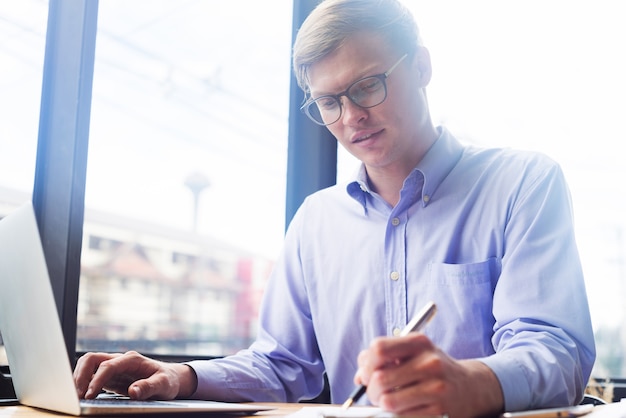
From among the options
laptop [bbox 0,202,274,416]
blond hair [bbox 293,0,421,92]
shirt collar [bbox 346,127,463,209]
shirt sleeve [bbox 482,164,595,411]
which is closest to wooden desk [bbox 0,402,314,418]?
laptop [bbox 0,202,274,416]

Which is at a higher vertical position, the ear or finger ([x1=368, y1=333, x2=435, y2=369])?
the ear

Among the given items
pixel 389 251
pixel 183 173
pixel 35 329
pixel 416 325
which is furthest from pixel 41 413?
pixel 183 173

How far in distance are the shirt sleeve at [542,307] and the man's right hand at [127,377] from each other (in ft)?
1.84

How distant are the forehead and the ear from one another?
0.31ft

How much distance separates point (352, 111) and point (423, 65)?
0.24 meters

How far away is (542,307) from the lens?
3.49 ft

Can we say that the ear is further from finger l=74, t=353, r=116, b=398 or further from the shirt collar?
finger l=74, t=353, r=116, b=398

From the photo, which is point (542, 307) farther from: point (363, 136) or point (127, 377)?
point (127, 377)

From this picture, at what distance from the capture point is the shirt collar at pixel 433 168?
4.76 ft

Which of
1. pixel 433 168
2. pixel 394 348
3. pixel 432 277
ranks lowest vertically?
pixel 394 348

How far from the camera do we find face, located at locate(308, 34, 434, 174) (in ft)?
4.60

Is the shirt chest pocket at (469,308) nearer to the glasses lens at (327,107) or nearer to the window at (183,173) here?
the glasses lens at (327,107)

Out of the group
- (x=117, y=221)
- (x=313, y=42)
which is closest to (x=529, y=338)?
(x=313, y=42)

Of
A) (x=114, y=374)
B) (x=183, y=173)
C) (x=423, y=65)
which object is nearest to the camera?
(x=114, y=374)
